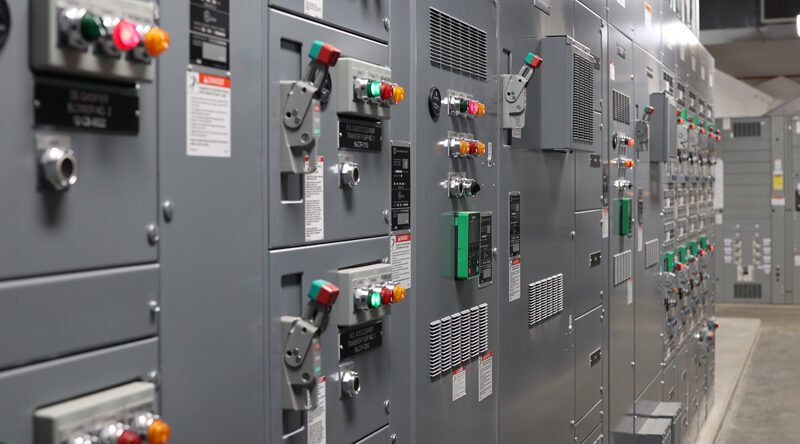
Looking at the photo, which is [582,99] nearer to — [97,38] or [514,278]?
[514,278]

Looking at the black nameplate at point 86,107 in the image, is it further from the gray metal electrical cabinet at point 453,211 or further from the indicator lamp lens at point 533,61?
the indicator lamp lens at point 533,61

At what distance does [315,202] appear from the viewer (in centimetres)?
194

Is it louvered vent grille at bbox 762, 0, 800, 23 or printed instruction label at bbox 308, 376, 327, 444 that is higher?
louvered vent grille at bbox 762, 0, 800, 23

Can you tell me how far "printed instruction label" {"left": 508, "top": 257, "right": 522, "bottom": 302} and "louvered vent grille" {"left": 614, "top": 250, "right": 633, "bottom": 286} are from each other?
152 cm

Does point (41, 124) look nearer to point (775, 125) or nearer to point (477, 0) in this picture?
point (477, 0)

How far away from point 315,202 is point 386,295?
1.07 feet

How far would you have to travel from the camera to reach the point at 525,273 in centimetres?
330

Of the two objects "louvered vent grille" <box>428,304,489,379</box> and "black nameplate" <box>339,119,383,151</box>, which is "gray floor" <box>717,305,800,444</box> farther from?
"black nameplate" <box>339,119,383,151</box>

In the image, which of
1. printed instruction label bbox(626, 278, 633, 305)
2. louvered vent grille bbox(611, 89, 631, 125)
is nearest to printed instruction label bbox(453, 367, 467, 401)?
louvered vent grille bbox(611, 89, 631, 125)

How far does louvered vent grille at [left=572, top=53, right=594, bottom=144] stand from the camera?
133 inches

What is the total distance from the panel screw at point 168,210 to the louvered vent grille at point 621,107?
11.1ft

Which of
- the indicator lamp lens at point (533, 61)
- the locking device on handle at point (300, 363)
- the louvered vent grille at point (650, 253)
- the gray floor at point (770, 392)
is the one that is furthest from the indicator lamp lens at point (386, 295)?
the gray floor at point (770, 392)

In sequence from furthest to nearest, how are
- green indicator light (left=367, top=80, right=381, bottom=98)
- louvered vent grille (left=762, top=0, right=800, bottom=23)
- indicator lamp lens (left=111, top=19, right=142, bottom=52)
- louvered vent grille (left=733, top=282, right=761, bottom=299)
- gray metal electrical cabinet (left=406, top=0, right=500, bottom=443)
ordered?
louvered vent grille (left=733, top=282, right=761, bottom=299)
louvered vent grille (left=762, top=0, right=800, bottom=23)
gray metal electrical cabinet (left=406, top=0, right=500, bottom=443)
green indicator light (left=367, top=80, right=381, bottom=98)
indicator lamp lens (left=111, top=19, right=142, bottom=52)

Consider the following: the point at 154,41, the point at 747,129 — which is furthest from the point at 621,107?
the point at 747,129
